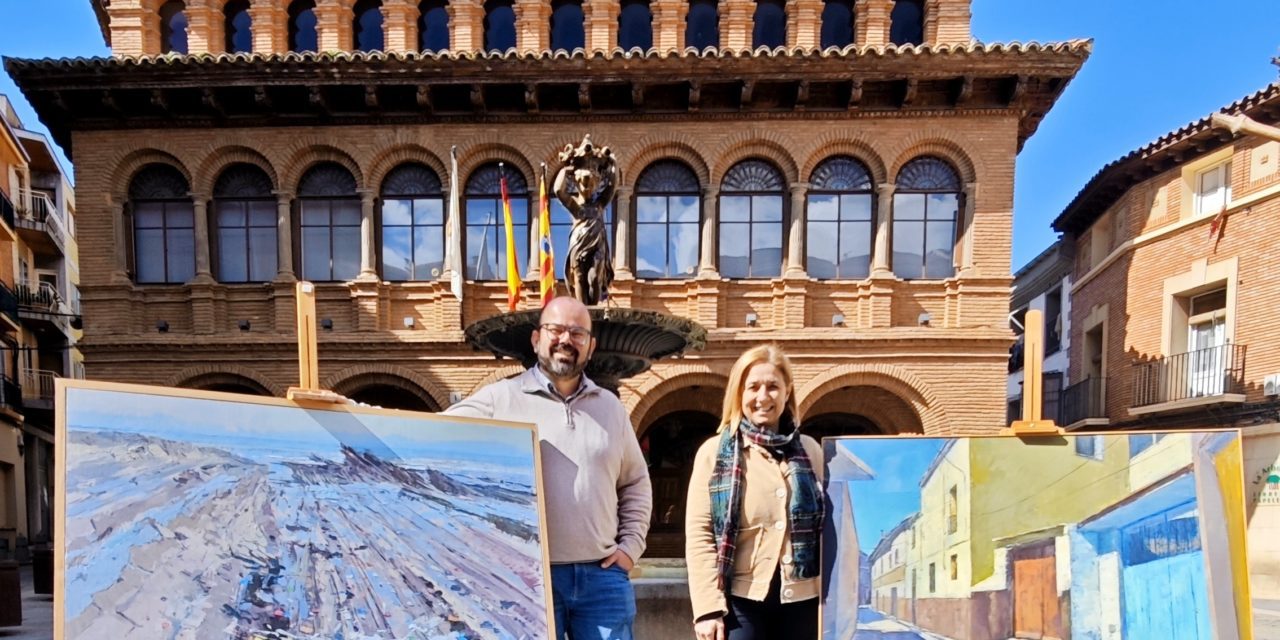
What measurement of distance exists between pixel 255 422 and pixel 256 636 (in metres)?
0.81

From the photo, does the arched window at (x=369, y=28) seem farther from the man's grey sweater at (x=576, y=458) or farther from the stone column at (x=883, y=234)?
the man's grey sweater at (x=576, y=458)

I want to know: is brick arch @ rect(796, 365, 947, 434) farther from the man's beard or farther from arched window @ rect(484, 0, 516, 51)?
arched window @ rect(484, 0, 516, 51)

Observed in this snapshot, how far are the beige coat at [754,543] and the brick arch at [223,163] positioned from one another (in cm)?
1126

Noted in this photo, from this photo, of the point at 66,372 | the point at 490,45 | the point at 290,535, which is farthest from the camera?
the point at 66,372

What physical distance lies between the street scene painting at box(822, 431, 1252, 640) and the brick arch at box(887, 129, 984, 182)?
8.78 m

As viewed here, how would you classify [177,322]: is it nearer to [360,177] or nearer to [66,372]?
[360,177]

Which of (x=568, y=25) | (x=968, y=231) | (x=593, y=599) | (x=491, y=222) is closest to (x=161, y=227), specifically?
(x=491, y=222)

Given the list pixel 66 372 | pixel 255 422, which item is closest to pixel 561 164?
pixel 255 422

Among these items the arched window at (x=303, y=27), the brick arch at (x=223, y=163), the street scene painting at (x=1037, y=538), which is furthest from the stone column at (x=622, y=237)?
the street scene painting at (x=1037, y=538)

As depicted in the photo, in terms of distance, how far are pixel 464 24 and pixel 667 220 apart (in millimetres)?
5288

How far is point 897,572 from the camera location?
2830 mm

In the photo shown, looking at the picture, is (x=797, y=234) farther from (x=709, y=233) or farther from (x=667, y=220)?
(x=667, y=220)

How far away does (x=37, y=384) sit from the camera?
19688mm

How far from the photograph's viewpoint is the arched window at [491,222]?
11.1 m
